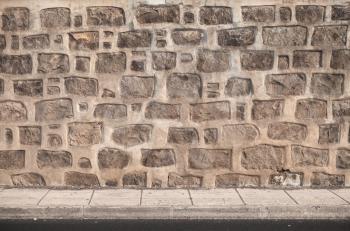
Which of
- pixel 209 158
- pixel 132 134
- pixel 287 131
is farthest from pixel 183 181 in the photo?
pixel 287 131

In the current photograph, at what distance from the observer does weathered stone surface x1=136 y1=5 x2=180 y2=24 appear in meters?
6.00

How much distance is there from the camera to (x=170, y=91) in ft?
20.0

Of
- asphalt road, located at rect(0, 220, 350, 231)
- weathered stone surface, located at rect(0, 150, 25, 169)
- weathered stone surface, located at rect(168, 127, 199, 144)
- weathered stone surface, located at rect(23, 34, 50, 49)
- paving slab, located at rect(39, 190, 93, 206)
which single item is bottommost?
asphalt road, located at rect(0, 220, 350, 231)

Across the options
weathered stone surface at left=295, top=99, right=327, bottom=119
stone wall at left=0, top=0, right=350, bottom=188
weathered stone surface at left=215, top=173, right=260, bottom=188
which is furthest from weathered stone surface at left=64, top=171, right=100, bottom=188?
weathered stone surface at left=295, top=99, right=327, bottom=119

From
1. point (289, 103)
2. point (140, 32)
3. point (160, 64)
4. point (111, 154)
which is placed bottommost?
point (111, 154)

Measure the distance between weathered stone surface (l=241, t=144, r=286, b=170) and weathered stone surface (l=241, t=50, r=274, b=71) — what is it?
0.96 metres

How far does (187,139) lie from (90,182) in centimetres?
128

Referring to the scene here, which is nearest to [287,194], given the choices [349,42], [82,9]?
[349,42]

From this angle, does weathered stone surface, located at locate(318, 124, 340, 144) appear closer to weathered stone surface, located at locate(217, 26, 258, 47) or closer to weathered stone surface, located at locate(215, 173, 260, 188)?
weathered stone surface, located at locate(215, 173, 260, 188)

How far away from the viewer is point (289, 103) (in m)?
6.16

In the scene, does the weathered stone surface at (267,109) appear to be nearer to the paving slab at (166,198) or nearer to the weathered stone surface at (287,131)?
the weathered stone surface at (287,131)

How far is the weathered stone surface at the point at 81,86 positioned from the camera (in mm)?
6059

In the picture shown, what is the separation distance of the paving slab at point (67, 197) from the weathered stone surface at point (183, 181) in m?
0.97

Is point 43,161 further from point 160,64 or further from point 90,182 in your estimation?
point 160,64
